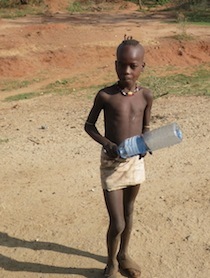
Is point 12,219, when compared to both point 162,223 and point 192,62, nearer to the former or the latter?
point 162,223

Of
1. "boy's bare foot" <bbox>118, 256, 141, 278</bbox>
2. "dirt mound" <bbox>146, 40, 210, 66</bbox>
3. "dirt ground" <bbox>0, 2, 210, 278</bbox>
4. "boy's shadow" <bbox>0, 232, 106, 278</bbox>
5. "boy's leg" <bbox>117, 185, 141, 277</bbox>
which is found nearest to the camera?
"boy's leg" <bbox>117, 185, 141, 277</bbox>

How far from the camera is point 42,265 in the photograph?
3242 mm

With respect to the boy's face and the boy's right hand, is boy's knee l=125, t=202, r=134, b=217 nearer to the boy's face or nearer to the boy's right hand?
the boy's right hand

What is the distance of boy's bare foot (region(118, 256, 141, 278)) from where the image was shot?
9.96 feet

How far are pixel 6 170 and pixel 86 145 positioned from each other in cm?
107

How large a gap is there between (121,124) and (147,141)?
0.20m

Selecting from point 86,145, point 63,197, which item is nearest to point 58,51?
point 86,145

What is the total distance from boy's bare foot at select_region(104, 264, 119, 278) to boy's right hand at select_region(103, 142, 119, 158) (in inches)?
33.0

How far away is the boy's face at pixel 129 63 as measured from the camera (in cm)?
245

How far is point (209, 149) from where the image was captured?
5117 mm

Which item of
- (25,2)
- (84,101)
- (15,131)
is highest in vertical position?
(15,131)

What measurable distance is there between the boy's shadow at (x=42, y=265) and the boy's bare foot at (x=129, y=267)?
180 millimetres

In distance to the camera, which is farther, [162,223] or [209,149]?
[209,149]

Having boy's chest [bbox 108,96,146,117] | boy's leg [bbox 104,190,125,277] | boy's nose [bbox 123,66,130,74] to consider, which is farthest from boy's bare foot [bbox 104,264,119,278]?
boy's nose [bbox 123,66,130,74]
